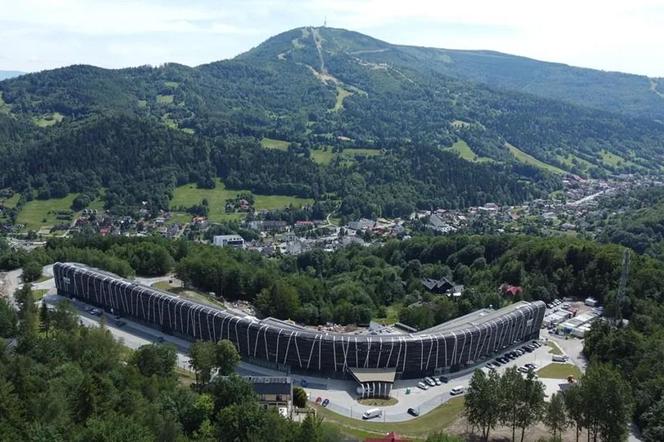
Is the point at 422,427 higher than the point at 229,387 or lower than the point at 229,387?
lower

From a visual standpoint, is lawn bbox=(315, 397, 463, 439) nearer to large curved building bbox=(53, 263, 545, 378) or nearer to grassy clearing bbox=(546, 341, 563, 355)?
large curved building bbox=(53, 263, 545, 378)

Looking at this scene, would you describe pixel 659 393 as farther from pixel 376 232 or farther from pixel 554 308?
pixel 376 232

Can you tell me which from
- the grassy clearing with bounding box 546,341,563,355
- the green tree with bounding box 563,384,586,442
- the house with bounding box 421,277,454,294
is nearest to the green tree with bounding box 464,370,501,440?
the green tree with bounding box 563,384,586,442

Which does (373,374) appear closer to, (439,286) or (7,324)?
(7,324)

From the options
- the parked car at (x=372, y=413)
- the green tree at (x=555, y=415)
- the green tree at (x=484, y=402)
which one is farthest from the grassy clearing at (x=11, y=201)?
the green tree at (x=555, y=415)

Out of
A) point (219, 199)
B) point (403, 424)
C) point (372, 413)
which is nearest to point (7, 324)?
point (372, 413)

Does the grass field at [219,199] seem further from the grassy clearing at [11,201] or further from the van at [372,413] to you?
the van at [372,413]

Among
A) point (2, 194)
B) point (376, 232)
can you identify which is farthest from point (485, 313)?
point (2, 194)
